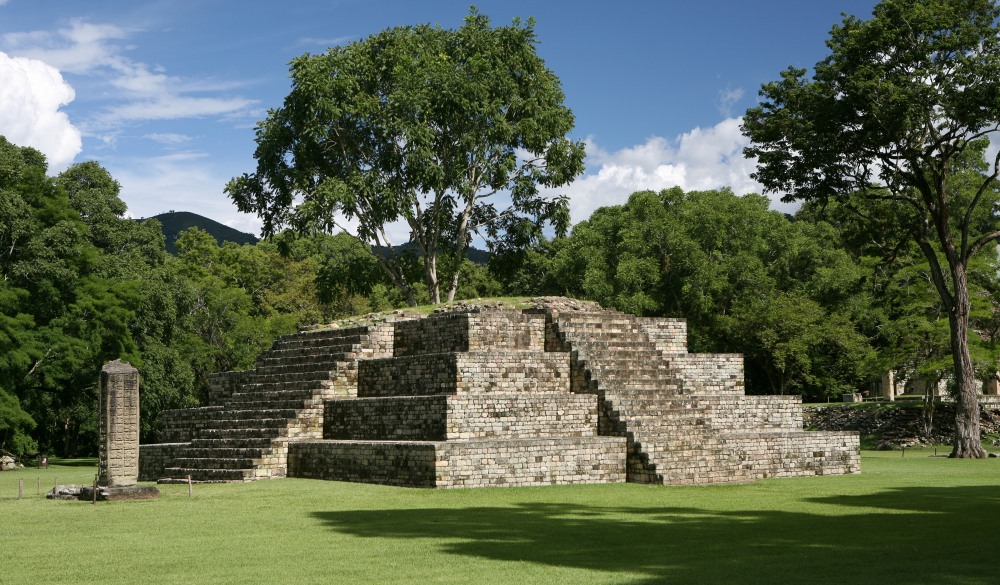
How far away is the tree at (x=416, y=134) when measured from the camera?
92.9 feet

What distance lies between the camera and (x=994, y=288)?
3459 cm

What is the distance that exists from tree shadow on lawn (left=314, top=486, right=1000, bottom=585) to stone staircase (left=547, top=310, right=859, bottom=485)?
3133mm

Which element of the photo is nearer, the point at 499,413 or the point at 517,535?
the point at 517,535

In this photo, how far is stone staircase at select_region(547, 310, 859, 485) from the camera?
17766 mm

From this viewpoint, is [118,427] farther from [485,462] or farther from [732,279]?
[732,279]

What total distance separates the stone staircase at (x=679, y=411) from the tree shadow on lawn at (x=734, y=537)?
3.13 metres

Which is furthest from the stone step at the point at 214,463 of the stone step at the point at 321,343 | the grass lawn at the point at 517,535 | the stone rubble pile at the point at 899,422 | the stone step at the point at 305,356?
the stone rubble pile at the point at 899,422

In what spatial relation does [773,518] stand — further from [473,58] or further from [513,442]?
[473,58]

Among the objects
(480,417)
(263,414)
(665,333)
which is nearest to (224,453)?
(263,414)

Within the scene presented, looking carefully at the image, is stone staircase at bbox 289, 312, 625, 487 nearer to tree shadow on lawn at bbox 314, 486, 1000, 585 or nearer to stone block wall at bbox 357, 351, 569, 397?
stone block wall at bbox 357, 351, 569, 397

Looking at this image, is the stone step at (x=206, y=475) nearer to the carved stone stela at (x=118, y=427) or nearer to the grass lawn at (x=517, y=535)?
the grass lawn at (x=517, y=535)

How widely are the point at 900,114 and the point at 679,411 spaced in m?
10.5

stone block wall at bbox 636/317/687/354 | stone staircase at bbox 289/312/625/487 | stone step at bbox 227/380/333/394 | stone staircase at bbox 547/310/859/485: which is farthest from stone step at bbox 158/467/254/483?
stone block wall at bbox 636/317/687/354

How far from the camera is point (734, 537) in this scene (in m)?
10.9
